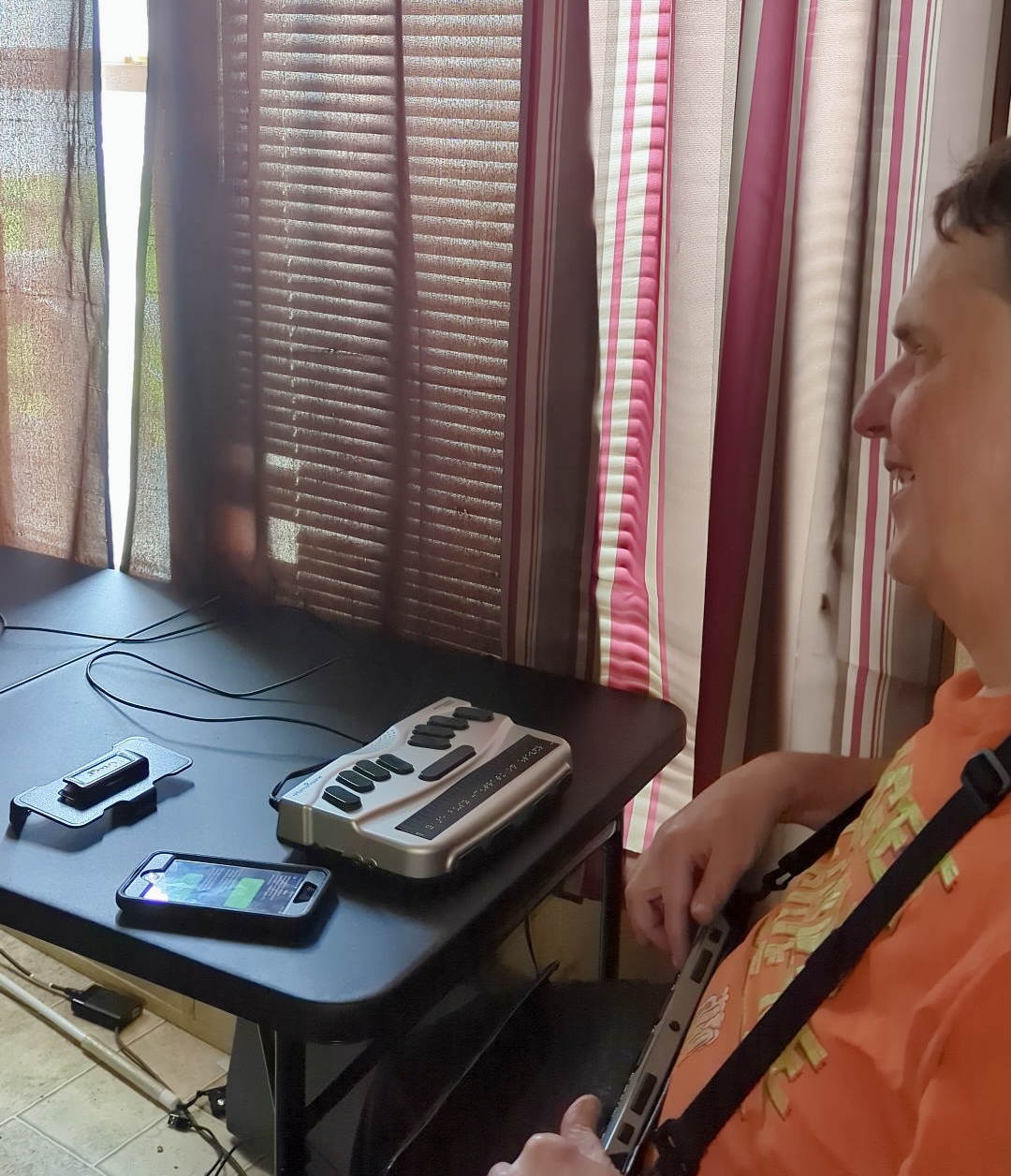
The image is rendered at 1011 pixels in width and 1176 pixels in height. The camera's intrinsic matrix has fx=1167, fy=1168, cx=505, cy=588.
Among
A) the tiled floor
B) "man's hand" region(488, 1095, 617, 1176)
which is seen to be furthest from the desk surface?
the tiled floor

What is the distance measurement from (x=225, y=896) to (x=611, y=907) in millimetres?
542

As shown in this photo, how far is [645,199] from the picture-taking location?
1.08m

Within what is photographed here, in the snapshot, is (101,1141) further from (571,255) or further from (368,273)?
(571,255)

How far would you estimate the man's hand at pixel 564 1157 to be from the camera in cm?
70

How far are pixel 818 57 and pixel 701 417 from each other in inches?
12.6

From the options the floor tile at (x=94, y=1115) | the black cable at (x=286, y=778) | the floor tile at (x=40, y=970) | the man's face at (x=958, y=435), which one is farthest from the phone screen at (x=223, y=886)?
the floor tile at (x=40, y=970)

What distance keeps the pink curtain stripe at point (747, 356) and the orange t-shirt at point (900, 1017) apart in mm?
Answer: 306

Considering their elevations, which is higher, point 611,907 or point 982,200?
point 982,200

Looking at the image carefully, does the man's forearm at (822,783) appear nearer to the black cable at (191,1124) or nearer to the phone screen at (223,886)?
the phone screen at (223,886)

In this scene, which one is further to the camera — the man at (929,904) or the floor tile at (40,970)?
the floor tile at (40,970)

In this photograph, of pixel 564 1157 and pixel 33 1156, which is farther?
pixel 33 1156

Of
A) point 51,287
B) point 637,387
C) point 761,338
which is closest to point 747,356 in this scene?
point 761,338

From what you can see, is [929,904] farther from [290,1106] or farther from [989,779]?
[290,1106]

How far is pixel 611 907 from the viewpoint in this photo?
1.23 m
